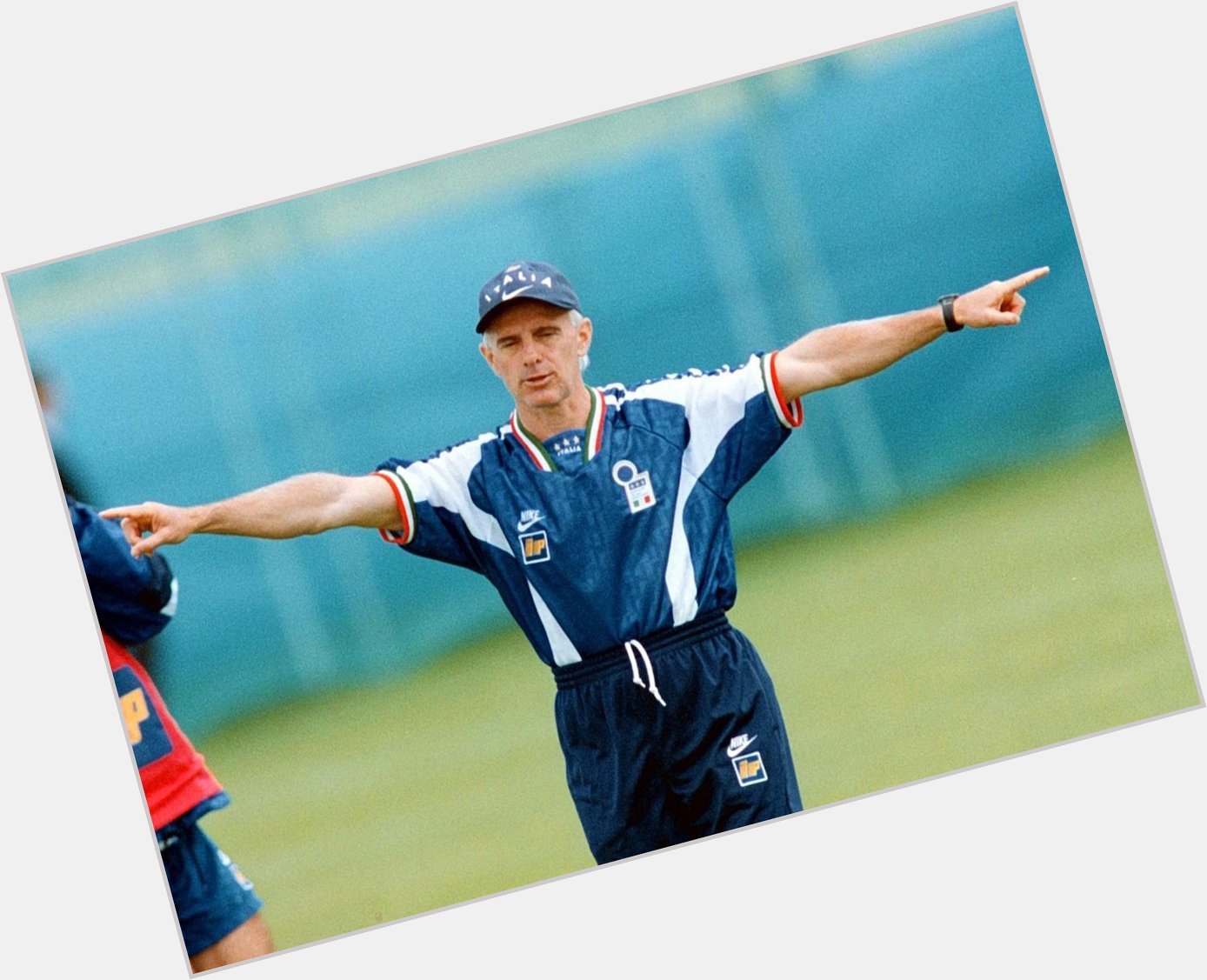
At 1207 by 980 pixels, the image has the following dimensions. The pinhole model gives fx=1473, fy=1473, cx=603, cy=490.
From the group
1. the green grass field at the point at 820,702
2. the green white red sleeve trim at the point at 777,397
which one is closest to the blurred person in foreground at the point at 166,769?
the green grass field at the point at 820,702

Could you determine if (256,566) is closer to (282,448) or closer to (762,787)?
(282,448)

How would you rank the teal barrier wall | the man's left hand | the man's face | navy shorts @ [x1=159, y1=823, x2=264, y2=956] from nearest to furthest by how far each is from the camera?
the man's left hand < navy shorts @ [x1=159, y1=823, x2=264, y2=956] < the man's face < the teal barrier wall

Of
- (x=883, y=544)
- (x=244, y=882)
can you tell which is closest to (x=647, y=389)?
(x=883, y=544)

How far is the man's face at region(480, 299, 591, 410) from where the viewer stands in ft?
14.4

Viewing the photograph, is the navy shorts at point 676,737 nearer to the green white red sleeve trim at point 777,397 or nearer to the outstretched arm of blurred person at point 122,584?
the green white red sleeve trim at point 777,397

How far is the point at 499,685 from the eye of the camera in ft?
16.4

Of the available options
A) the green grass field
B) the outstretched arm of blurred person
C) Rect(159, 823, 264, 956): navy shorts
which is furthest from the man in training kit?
Rect(159, 823, 264, 956): navy shorts

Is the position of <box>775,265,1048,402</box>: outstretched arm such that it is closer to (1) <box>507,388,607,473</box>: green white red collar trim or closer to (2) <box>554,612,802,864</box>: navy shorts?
(1) <box>507,388,607,473</box>: green white red collar trim

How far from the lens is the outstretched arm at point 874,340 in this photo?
4.19 metres

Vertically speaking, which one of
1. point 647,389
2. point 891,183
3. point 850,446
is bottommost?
point 850,446

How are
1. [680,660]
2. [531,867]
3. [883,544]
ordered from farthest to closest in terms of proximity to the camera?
[883,544] < [531,867] < [680,660]

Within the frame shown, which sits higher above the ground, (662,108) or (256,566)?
(662,108)

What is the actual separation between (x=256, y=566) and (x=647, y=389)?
1.54m

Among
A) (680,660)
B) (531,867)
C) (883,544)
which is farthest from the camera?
(883,544)
